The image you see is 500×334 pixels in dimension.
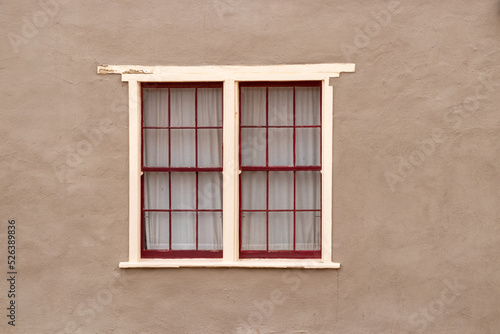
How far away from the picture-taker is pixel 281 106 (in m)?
7.13

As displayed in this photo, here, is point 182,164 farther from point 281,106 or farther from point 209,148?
point 281,106

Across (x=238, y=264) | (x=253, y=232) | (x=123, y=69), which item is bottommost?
(x=238, y=264)

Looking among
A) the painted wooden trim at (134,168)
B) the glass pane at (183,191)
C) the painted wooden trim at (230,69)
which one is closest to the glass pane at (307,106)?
the painted wooden trim at (230,69)

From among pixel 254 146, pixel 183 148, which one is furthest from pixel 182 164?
pixel 254 146

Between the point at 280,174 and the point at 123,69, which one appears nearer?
the point at 123,69

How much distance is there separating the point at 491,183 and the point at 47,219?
15.9 ft

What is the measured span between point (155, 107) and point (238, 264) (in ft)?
6.53

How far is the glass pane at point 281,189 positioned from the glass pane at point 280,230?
0.09 m

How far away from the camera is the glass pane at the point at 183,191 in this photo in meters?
7.18

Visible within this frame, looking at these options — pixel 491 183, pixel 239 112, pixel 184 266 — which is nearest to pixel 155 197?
pixel 184 266

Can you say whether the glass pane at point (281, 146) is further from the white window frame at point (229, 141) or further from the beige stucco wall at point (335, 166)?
the beige stucco wall at point (335, 166)

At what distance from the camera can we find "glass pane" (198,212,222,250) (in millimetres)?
7180

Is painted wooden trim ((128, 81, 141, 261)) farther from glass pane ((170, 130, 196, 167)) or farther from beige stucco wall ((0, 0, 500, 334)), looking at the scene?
glass pane ((170, 130, 196, 167))

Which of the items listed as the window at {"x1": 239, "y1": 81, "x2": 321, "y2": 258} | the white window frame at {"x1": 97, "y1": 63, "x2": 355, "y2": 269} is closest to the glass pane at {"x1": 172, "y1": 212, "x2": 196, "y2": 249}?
the white window frame at {"x1": 97, "y1": 63, "x2": 355, "y2": 269}
